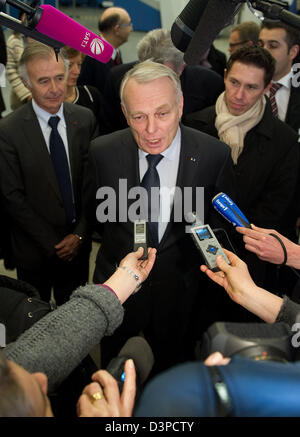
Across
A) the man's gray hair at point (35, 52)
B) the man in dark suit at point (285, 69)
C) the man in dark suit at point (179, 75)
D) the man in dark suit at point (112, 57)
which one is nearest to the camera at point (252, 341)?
the man's gray hair at point (35, 52)

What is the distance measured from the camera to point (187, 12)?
1318mm

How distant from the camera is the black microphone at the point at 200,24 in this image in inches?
47.2

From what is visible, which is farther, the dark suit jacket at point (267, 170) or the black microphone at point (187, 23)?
the dark suit jacket at point (267, 170)

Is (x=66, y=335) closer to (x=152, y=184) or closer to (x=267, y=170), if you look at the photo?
(x=152, y=184)

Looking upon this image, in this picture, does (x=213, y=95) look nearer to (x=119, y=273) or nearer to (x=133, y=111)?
(x=133, y=111)

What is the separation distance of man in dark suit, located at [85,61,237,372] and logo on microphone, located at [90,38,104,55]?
0.82ft

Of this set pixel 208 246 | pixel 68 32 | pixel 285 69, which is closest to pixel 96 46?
pixel 68 32

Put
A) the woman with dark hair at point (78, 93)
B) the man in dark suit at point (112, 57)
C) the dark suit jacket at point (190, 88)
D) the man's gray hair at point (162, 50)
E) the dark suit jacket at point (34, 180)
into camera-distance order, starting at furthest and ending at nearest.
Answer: the man in dark suit at point (112, 57) < the dark suit jacket at point (190, 88) < the woman with dark hair at point (78, 93) < the man's gray hair at point (162, 50) < the dark suit jacket at point (34, 180)

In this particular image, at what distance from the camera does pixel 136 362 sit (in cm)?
102

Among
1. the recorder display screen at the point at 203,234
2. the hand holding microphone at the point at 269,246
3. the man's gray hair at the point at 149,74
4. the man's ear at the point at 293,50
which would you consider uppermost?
the man's ear at the point at 293,50

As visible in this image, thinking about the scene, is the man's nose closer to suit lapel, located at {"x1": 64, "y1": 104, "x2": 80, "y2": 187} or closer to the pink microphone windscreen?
the pink microphone windscreen

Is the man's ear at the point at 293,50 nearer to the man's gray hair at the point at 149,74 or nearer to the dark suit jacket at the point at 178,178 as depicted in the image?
the dark suit jacket at the point at 178,178

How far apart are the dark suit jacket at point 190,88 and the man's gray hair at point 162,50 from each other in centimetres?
28

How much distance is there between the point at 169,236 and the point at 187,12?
921 millimetres
